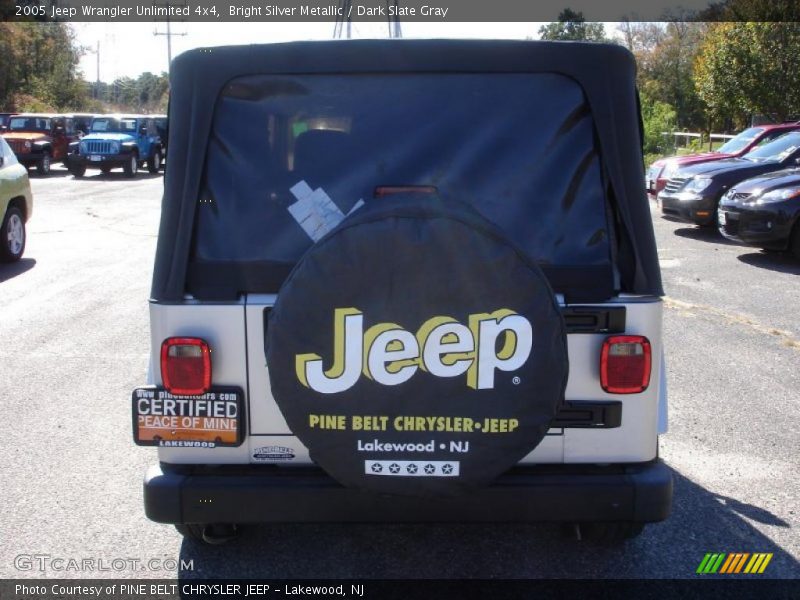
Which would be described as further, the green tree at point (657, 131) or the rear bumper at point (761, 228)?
the green tree at point (657, 131)

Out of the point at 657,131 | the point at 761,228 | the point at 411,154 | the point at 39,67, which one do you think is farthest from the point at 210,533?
the point at 39,67

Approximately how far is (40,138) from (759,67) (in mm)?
22893

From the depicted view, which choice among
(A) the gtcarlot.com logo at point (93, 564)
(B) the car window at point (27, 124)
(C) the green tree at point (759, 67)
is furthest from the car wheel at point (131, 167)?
(A) the gtcarlot.com logo at point (93, 564)

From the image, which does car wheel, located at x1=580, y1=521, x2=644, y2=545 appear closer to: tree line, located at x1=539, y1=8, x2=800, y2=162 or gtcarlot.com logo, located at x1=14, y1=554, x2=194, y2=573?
gtcarlot.com logo, located at x1=14, y1=554, x2=194, y2=573

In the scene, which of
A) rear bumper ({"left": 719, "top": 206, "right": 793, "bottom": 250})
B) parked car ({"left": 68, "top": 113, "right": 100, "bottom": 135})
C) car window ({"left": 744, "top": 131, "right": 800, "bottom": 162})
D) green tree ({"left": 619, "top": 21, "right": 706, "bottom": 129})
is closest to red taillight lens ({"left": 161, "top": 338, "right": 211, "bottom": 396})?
rear bumper ({"left": 719, "top": 206, "right": 793, "bottom": 250})

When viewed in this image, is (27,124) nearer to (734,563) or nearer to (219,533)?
(219,533)

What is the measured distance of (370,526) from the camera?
13.0 ft

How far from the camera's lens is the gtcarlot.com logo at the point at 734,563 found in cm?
358

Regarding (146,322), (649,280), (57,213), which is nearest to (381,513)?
(649,280)

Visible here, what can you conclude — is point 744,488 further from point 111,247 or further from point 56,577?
point 111,247

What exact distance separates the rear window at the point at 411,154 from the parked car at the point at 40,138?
25.9 meters

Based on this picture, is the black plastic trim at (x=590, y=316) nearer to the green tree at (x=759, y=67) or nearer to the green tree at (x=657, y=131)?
the green tree at (x=759, y=67)

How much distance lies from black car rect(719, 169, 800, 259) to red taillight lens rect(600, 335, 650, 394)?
352 inches

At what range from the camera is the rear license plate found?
3.10 metres
